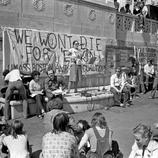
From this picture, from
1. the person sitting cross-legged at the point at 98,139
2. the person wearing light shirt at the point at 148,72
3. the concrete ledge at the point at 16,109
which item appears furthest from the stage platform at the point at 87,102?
the person sitting cross-legged at the point at 98,139

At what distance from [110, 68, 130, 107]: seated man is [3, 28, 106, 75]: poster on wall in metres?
2.02

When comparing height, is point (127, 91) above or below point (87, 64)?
below

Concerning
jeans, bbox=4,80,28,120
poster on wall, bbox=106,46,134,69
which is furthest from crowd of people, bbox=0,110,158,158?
poster on wall, bbox=106,46,134,69

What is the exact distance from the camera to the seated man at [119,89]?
10.5 m

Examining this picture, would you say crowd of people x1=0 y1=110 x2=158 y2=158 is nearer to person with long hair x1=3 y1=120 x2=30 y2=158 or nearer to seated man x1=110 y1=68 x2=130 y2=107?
person with long hair x1=3 y1=120 x2=30 y2=158

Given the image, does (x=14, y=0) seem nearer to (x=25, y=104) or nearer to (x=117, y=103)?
(x=25, y=104)

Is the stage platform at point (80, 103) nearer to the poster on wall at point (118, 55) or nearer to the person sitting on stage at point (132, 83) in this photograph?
the person sitting on stage at point (132, 83)

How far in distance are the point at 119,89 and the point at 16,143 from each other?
21.9ft

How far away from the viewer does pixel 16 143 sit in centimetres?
449

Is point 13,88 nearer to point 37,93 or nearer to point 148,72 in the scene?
point 37,93

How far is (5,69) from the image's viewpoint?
9492 mm

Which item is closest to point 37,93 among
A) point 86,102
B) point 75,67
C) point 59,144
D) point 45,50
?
point 86,102

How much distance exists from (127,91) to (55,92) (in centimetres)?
317

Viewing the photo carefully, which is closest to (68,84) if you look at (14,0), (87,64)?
(87,64)
